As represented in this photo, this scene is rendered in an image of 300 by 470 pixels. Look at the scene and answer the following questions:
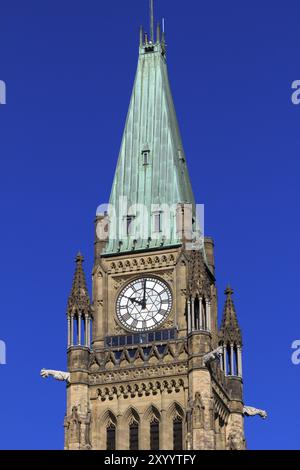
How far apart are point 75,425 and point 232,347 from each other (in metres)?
10.2

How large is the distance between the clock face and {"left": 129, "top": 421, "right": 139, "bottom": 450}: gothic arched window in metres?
5.24

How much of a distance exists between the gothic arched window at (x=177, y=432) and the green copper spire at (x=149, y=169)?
Answer: 33.5 ft

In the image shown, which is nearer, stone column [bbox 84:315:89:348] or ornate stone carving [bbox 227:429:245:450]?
ornate stone carving [bbox 227:429:245:450]

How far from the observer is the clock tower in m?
106

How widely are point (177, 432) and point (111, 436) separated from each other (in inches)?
132

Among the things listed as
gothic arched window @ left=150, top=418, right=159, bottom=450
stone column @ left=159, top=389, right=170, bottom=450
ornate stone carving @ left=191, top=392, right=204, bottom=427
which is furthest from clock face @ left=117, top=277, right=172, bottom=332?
ornate stone carving @ left=191, top=392, right=204, bottom=427

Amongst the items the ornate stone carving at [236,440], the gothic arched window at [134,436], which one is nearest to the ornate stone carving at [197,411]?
the gothic arched window at [134,436]

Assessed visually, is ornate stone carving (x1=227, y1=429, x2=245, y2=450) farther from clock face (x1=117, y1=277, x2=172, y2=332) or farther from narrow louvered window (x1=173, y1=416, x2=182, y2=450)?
clock face (x1=117, y1=277, x2=172, y2=332)

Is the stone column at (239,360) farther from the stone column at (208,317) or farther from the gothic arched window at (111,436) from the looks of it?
the gothic arched window at (111,436)

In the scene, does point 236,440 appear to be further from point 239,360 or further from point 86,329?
point 86,329

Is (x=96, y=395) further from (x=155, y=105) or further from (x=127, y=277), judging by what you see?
(x=155, y=105)

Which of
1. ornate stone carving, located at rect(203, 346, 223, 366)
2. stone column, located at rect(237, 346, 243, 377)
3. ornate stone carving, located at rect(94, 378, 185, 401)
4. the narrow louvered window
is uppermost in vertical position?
stone column, located at rect(237, 346, 243, 377)

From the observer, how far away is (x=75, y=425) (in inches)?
4131
